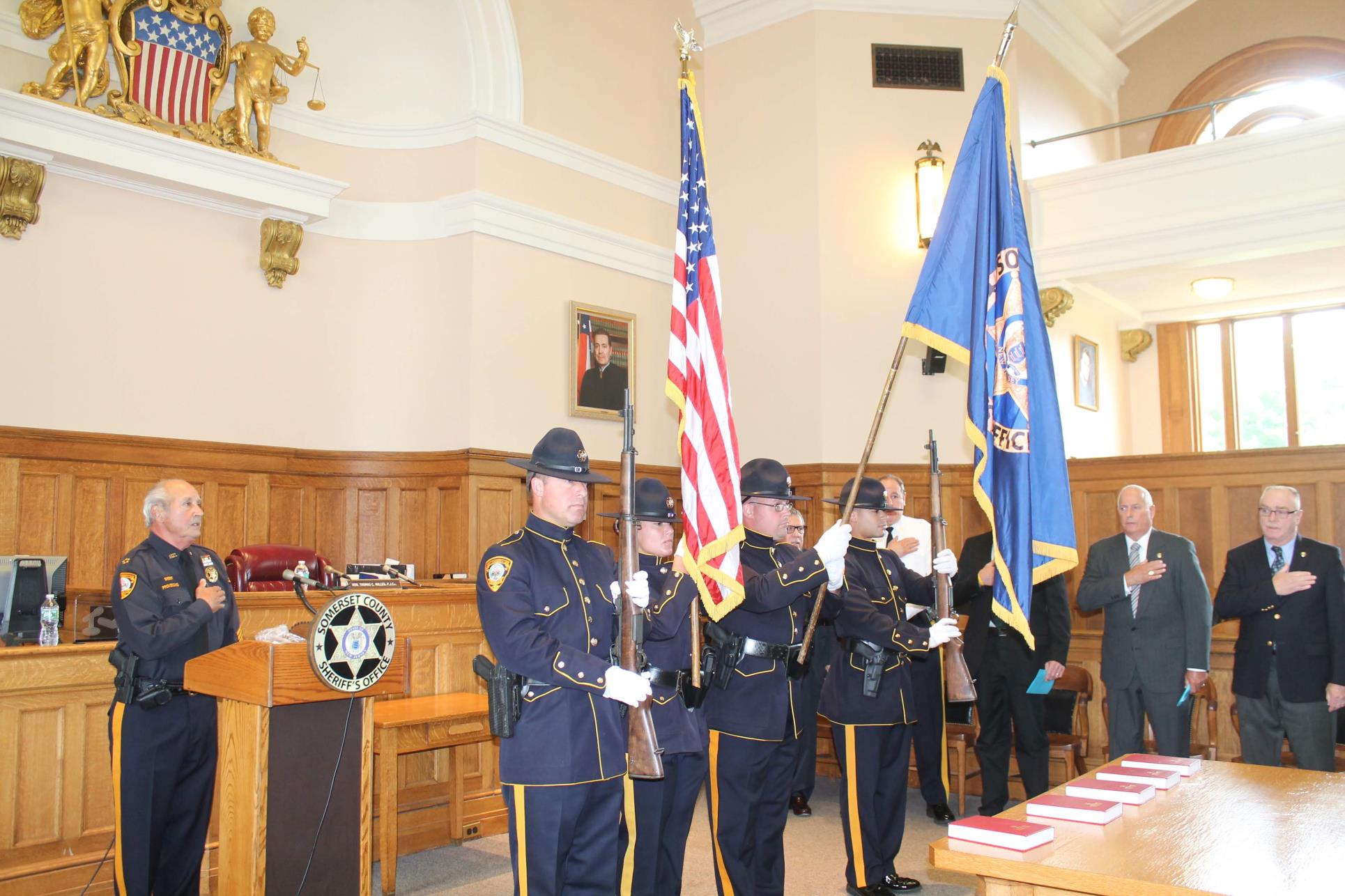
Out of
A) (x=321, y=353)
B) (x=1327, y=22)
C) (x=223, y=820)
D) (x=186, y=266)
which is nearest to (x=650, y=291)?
(x=321, y=353)

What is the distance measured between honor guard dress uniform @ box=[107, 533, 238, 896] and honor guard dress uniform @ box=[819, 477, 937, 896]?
2.55 meters

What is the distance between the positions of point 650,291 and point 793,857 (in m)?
4.55

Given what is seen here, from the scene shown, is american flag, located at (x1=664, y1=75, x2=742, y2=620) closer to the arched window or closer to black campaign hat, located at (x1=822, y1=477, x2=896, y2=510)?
black campaign hat, located at (x1=822, y1=477, x2=896, y2=510)

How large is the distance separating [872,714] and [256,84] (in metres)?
5.20

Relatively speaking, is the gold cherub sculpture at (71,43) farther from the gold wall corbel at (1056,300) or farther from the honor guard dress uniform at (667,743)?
the gold wall corbel at (1056,300)

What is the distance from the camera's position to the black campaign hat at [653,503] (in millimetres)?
3920

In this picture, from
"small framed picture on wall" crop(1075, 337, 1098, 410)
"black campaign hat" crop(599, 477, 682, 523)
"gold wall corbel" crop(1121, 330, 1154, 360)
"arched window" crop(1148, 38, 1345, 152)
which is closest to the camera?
"black campaign hat" crop(599, 477, 682, 523)

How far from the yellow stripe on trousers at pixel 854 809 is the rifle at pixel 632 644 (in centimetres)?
157

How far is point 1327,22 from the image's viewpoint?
932 cm

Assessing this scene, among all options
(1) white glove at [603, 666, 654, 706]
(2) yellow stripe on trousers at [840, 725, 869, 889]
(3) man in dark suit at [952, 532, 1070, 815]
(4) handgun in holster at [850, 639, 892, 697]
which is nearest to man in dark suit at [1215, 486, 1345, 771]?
(3) man in dark suit at [952, 532, 1070, 815]

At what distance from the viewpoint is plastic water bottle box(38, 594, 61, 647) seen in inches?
183

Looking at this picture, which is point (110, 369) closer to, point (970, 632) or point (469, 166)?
point (469, 166)

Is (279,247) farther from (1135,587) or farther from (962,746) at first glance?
(1135,587)

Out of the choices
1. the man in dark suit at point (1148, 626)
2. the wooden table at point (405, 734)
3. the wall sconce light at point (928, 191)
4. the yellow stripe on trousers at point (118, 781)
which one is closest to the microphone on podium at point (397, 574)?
the wooden table at point (405, 734)
